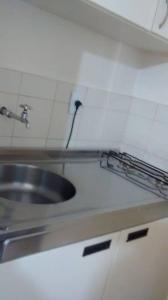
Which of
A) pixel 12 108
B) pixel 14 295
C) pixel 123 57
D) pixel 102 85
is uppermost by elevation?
pixel 123 57

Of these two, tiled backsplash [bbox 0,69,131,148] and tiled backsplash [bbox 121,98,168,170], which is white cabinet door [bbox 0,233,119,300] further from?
tiled backsplash [bbox 121,98,168,170]

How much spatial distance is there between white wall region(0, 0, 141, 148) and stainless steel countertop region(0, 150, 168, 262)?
0.08m

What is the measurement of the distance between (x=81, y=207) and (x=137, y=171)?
0.58 metres

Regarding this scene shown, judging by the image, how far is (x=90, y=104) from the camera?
4.89 feet

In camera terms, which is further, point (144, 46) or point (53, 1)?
point (144, 46)

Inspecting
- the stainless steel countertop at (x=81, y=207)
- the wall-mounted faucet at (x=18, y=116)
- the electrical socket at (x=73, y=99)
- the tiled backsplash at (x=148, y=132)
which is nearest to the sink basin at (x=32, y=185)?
the stainless steel countertop at (x=81, y=207)

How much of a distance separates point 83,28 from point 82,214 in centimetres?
82

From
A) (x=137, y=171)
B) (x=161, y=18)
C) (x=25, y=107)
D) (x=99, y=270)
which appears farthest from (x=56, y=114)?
(x=99, y=270)

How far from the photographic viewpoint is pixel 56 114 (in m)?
1.36

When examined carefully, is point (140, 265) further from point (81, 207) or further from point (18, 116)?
point (18, 116)

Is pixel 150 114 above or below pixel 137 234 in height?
above

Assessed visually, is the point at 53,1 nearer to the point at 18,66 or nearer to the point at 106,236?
the point at 18,66

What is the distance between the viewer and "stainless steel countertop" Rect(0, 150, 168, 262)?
80 centimetres

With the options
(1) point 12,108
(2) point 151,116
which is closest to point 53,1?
(1) point 12,108
